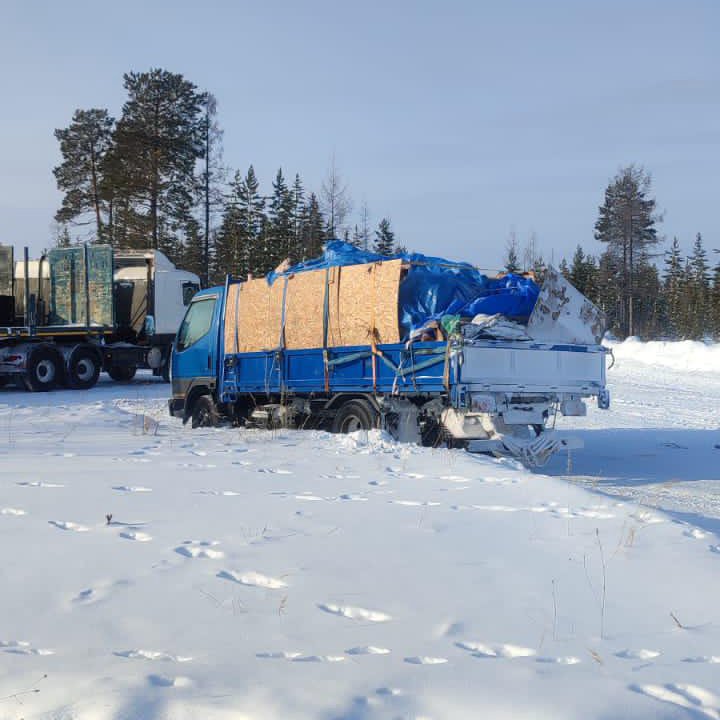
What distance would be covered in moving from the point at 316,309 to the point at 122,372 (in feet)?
46.9

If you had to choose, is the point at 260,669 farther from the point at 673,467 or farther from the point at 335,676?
the point at 673,467

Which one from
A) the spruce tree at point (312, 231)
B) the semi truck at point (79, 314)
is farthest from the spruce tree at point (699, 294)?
the semi truck at point (79, 314)

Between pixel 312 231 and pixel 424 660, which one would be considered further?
pixel 312 231

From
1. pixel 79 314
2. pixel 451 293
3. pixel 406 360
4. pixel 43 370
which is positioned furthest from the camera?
pixel 79 314

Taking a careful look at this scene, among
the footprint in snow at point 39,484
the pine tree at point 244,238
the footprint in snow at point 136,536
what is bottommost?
the footprint in snow at point 136,536

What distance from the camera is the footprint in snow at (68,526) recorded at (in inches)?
210

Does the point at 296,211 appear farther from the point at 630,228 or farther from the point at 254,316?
the point at 254,316

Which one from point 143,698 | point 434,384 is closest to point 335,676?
point 143,698

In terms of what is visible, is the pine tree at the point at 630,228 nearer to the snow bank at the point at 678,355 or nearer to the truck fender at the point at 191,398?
the snow bank at the point at 678,355

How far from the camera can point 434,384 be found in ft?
31.8

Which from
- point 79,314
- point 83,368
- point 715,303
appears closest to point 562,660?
point 83,368

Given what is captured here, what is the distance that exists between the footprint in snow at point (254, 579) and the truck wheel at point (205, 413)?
29.7 ft

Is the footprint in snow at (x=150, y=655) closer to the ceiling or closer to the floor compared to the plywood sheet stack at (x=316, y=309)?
closer to the floor

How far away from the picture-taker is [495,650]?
3.47m
